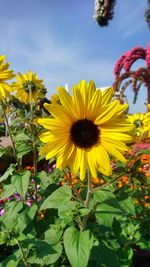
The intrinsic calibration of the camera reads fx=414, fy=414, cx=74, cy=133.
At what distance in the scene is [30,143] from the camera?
3.02 metres

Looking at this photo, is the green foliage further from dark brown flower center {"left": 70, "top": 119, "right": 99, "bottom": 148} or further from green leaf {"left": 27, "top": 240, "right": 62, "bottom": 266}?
dark brown flower center {"left": 70, "top": 119, "right": 99, "bottom": 148}

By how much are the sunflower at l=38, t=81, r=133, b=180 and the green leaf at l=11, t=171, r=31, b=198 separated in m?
0.59

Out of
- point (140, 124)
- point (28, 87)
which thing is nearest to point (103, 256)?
point (140, 124)

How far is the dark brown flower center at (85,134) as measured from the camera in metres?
2.12

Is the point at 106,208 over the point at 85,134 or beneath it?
beneath

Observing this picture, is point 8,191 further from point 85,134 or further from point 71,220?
point 85,134

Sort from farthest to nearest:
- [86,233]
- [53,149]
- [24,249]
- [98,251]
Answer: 1. [24,249]
2. [98,251]
3. [86,233]
4. [53,149]

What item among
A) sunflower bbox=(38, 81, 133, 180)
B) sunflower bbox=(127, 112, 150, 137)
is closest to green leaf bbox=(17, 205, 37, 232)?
sunflower bbox=(38, 81, 133, 180)

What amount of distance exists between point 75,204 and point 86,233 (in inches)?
6.6

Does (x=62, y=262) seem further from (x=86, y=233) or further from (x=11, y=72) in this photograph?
(x=11, y=72)

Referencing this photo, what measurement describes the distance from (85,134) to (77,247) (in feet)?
1.96

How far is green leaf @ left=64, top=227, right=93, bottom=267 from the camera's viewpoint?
2.13 meters

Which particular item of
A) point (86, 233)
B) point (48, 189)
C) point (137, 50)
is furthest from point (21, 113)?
point (137, 50)

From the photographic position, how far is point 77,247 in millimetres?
2178
